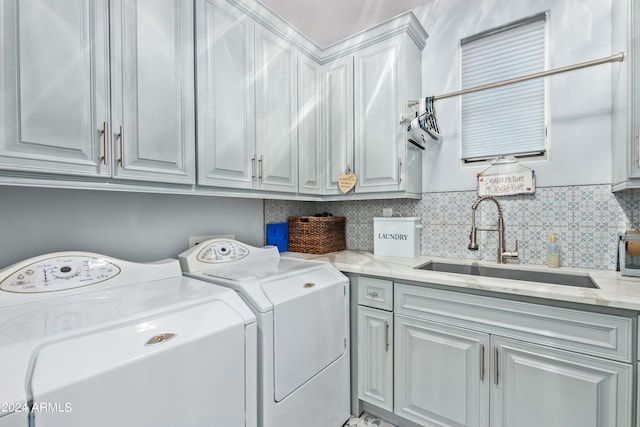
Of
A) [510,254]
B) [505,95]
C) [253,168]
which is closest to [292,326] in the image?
[253,168]

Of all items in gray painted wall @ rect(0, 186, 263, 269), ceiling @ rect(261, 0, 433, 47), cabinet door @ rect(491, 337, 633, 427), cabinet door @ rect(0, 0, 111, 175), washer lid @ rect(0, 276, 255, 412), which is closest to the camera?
washer lid @ rect(0, 276, 255, 412)

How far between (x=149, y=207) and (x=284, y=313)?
97 centimetres

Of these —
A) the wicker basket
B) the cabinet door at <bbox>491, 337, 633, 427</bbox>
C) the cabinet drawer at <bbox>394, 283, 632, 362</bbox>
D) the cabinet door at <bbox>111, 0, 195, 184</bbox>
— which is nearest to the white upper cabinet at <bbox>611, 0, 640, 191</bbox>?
the cabinet drawer at <bbox>394, 283, 632, 362</bbox>

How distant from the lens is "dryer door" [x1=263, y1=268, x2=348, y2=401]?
4.14 feet

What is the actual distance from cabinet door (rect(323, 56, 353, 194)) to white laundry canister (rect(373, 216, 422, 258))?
423 mm

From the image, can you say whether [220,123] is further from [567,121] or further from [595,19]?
[595,19]

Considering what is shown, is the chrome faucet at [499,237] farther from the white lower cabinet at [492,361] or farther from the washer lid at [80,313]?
the washer lid at [80,313]

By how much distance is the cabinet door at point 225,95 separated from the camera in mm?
1469

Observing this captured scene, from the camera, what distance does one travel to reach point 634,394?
1064mm

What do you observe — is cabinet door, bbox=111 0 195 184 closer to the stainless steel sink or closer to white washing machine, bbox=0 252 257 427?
white washing machine, bbox=0 252 257 427

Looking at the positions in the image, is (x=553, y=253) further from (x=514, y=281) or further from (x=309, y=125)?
(x=309, y=125)

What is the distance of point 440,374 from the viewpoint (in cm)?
148

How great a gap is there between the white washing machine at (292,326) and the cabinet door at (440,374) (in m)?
0.33

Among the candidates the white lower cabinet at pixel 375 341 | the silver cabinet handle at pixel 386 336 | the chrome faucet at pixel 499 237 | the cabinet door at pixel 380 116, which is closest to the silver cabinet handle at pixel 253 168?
the cabinet door at pixel 380 116
